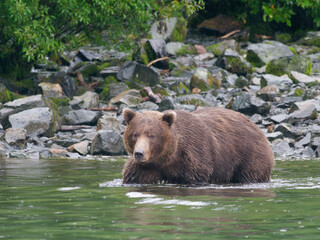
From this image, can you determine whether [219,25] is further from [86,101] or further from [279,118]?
[279,118]

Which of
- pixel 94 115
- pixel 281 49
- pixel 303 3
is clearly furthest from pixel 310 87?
pixel 94 115

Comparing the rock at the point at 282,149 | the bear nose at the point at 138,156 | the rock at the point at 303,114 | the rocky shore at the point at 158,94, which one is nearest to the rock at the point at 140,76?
the rocky shore at the point at 158,94

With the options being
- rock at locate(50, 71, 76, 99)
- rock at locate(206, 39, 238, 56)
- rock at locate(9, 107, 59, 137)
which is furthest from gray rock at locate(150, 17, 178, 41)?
rock at locate(9, 107, 59, 137)

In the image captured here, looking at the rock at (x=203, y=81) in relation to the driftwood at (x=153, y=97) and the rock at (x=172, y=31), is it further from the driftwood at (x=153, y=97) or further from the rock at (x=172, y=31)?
the rock at (x=172, y=31)

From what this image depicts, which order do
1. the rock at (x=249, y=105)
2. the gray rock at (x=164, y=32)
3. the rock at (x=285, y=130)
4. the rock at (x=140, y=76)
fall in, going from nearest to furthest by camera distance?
1. the rock at (x=285, y=130)
2. the rock at (x=249, y=105)
3. the rock at (x=140, y=76)
4. the gray rock at (x=164, y=32)

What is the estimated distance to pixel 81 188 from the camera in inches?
363

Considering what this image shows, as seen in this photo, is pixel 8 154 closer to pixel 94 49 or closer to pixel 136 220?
pixel 136 220

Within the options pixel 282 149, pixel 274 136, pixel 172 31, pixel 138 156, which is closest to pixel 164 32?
pixel 172 31

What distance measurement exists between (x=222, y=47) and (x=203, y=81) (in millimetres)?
7338

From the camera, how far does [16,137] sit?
629 inches

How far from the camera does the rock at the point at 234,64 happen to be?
28.0 metres

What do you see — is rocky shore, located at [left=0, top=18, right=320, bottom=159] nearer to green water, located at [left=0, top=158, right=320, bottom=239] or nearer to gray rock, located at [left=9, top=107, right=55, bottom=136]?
gray rock, located at [left=9, top=107, right=55, bottom=136]

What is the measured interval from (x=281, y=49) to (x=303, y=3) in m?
4.46

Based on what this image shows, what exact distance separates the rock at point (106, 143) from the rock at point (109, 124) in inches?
67.9
